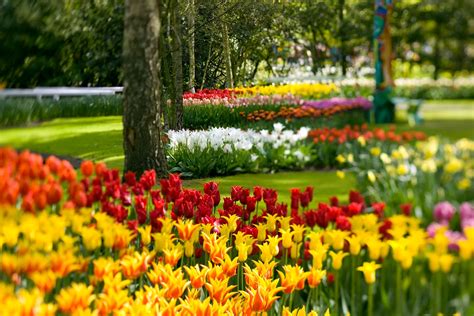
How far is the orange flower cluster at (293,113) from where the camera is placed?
63.3 inches

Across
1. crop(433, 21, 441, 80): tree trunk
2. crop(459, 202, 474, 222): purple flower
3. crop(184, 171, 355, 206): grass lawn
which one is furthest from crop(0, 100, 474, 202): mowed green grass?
crop(459, 202, 474, 222): purple flower

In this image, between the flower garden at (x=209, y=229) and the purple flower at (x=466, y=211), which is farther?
the purple flower at (x=466, y=211)

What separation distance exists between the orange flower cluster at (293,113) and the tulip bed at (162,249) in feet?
0.54

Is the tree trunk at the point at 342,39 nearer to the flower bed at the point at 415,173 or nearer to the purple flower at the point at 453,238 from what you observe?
the purple flower at the point at 453,238

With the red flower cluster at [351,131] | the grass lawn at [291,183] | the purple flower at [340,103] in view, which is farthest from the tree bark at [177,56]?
the red flower cluster at [351,131]

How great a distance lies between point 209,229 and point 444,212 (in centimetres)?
176

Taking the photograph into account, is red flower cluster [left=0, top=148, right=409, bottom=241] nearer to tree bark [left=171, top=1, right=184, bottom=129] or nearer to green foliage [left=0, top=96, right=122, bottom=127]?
green foliage [left=0, top=96, right=122, bottom=127]

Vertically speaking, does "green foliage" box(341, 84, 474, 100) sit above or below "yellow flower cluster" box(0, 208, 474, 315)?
above

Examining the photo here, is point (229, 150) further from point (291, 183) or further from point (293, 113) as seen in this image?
point (291, 183)

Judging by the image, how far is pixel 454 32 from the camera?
53.5 inches

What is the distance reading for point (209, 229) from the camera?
5.34 ft

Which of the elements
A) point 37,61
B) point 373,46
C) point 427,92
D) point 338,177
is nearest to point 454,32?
point 427,92

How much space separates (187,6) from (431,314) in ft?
3.75

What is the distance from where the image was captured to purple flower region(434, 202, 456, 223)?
10.3 feet
